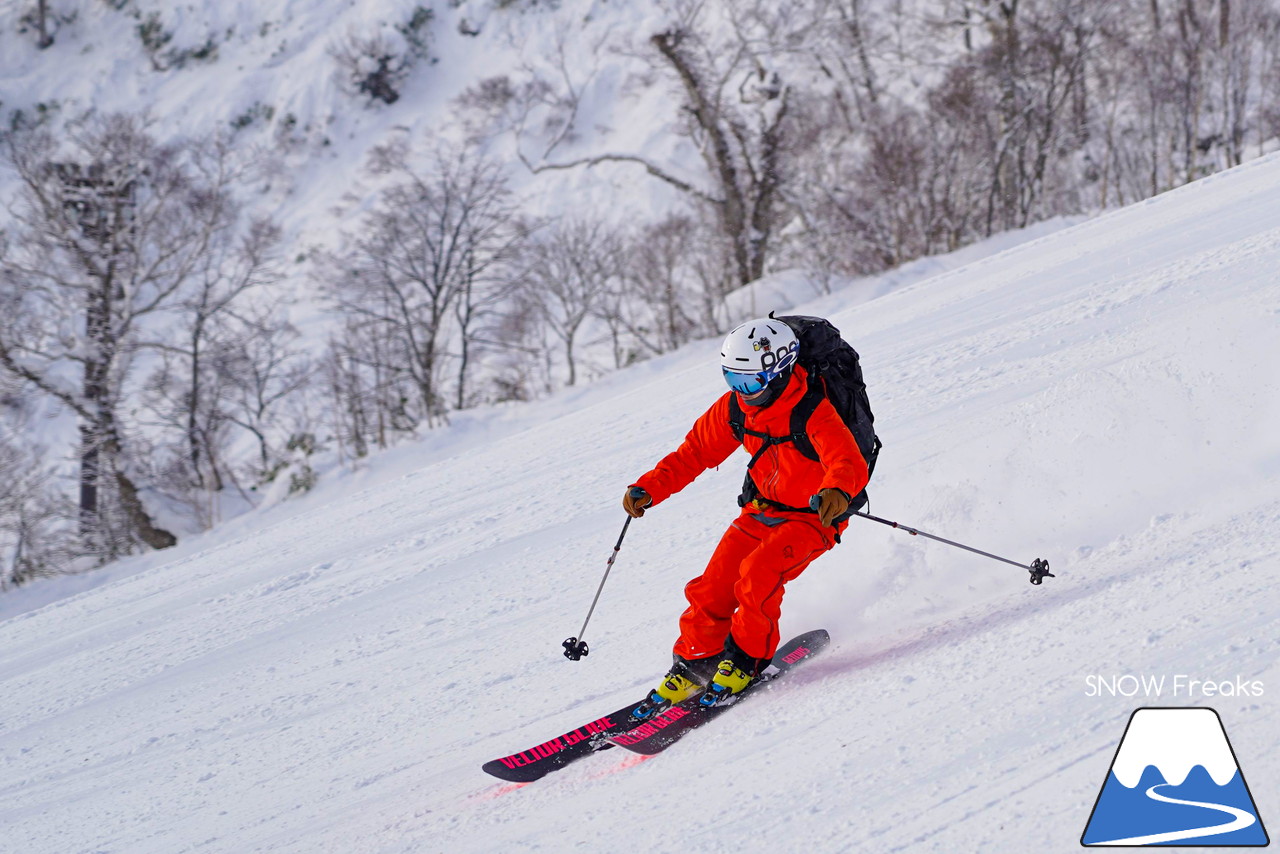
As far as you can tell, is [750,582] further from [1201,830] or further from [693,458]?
[1201,830]

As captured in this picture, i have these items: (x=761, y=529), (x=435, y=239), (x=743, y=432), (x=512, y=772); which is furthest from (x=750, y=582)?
(x=435, y=239)

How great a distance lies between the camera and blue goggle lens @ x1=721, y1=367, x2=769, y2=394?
360 cm

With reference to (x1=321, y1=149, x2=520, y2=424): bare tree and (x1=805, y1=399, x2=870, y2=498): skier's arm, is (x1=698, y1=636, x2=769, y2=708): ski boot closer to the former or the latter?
(x1=805, y1=399, x2=870, y2=498): skier's arm

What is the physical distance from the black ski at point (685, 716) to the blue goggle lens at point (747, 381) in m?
1.16

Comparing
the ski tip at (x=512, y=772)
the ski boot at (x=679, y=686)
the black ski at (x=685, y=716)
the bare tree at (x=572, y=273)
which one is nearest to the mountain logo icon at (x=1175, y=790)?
the black ski at (x=685, y=716)

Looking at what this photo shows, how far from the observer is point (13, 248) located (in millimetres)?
16859

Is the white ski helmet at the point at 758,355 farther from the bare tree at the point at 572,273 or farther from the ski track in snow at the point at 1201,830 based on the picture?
the bare tree at the point at 572,273

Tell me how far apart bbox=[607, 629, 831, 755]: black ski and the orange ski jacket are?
2.19 ft

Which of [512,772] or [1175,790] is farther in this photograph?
[512,772]

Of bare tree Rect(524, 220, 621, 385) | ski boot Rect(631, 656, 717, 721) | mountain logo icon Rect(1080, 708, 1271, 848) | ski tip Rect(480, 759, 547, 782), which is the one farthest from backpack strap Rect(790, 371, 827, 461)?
bare tree Rect(524, 220, 621, 385)

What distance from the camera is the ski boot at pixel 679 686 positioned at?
362cm

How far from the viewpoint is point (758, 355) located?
3.58 meters

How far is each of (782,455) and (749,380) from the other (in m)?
0.36

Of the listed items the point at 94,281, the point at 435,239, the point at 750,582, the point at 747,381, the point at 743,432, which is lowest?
the point at 750,582
